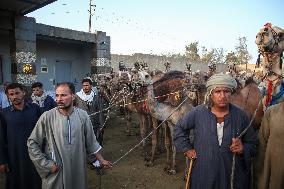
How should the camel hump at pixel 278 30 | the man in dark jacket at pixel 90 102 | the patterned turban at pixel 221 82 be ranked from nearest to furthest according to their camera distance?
the patterned turban at pixel 221 82 → the camel hump at pixel 278 30 → the man in dark jacket at pixel 90 102

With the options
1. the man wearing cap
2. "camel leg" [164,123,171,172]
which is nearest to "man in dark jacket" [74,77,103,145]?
"camel leg" [164,123,171,172]

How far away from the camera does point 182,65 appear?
86.7ft

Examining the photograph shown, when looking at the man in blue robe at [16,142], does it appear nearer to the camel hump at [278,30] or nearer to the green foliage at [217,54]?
the camel hump at [278,30]

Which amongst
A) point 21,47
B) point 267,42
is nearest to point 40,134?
point 267,42

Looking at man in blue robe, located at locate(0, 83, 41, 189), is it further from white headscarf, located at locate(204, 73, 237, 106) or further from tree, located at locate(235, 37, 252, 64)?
tree, located at locate(235, 37, 252, 64)

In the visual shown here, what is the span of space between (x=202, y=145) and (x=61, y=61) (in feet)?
44.9

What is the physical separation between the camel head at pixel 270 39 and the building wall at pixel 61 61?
12200mm

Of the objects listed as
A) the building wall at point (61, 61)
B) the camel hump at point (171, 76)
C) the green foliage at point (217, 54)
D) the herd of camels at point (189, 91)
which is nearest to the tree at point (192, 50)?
the green foliage at point (217, 54)

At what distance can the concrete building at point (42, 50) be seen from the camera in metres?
9.85

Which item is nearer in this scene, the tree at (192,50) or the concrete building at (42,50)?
the concrete building at (42,50)

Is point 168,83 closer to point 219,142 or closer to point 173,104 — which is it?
point 173,104

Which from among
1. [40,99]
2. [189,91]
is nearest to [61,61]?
[40,99]

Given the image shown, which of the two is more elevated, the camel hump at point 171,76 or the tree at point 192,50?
the tree at point 192,50

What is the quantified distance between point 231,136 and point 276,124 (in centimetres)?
46
